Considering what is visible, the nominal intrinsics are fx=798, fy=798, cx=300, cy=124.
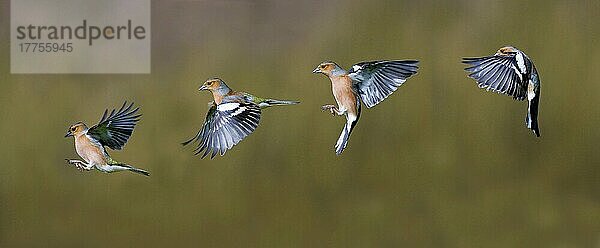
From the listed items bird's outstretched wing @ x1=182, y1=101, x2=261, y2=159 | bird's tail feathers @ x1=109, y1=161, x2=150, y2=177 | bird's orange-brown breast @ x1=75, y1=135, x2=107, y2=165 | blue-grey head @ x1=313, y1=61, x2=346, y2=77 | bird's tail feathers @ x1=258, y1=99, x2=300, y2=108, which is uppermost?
blue-grey head @ x1=313, y1=61, x2=346, y2=77

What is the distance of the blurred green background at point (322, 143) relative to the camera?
194 centimetres

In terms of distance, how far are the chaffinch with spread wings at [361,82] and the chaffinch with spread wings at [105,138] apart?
0.49 m

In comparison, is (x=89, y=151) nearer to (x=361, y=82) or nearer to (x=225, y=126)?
(x=225, y=126)

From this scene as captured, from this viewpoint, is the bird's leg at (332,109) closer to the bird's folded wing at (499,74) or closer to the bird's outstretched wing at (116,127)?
the bird's folded wing at (499,74)

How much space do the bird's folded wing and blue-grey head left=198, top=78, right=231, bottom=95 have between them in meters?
0.59

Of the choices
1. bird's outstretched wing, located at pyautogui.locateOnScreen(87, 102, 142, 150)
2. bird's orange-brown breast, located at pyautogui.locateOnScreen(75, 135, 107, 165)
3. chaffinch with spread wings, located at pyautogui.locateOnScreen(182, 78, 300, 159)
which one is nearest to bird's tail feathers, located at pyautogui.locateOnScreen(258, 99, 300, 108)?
chaffinch with spread wings, located at pyautogui.locateOnScreen(182, 78, 300, 159)

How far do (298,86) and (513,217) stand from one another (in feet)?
2.04

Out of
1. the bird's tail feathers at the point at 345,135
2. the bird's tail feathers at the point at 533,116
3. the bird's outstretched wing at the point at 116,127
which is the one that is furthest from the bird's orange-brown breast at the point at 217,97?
the bird's tail feathers at the point at 533,116

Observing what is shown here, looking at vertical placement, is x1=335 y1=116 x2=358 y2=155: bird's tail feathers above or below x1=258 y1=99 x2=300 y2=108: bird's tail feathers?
below

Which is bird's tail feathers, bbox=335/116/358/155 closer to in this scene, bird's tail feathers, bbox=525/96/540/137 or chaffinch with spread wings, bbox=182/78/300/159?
chaffinch with spread wings, bbox=182/78/300/159

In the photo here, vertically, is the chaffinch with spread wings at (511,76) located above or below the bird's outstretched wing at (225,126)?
above

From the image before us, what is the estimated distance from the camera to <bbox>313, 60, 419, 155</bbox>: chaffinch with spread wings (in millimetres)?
1955

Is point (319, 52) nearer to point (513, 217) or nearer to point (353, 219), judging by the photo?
point (353, 219)

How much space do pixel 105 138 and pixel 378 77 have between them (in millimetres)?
696
